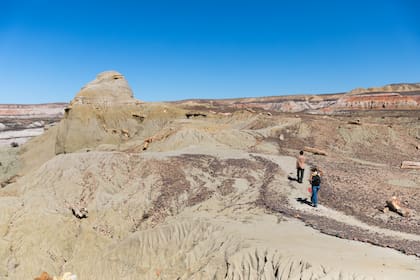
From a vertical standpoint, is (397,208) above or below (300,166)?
below

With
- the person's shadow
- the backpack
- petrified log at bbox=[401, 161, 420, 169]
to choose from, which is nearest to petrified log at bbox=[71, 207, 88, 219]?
the person's shadow

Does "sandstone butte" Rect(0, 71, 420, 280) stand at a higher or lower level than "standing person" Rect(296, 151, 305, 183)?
lower

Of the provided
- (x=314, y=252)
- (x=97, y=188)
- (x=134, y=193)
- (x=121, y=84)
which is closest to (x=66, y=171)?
(x=97, y=188)

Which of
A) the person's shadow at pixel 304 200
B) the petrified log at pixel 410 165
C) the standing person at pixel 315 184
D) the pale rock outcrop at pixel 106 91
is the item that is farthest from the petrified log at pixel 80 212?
the pale rock outcrop at pixel 106 91

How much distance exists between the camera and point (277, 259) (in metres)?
10.1

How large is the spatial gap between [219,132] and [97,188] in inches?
571

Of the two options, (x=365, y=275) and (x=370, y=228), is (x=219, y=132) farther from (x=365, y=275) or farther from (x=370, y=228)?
(x=365, y=275)

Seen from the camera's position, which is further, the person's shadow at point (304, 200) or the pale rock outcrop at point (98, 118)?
the pale rock outcrop at point (98, 118)

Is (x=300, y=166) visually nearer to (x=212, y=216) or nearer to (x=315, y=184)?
(x=315, y=184)

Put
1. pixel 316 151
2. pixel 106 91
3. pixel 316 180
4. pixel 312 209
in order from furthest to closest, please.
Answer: pixel 106 91
pixel 316 151
pixel 312 209
pixel 316 180

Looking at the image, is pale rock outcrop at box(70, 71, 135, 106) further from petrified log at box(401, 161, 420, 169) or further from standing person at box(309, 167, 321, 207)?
standing person at box(309, 167, 321, 207)

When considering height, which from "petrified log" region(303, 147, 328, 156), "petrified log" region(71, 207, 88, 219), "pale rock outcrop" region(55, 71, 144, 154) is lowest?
"petrified log" region(71, 207, 88, 219)

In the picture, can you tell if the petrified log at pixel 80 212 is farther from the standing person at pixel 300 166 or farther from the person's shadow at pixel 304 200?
the standing person at pixel 300 166

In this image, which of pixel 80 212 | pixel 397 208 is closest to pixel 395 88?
pixel 397 208
